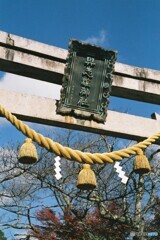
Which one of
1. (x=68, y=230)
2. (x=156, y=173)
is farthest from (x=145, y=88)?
(x=68, y=230)

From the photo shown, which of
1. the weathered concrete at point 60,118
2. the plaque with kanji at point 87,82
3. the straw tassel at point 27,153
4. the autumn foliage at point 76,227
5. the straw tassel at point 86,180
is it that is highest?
the plaque with kanji at point 87,82

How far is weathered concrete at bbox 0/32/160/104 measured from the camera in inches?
142

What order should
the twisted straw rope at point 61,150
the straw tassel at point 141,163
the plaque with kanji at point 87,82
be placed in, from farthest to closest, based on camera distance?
the plaque with kanji at point 87,82 → the straw tassel at point 141,163 → the twisted straw rope at point 61,150

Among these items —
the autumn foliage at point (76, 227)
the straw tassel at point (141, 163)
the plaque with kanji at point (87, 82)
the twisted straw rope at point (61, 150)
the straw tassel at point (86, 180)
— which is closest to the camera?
the twisted straw rope at point (61, 150)

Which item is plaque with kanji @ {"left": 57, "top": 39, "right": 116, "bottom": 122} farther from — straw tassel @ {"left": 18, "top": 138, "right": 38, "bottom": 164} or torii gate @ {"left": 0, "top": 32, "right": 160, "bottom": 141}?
straw tassel @ {"left": 18, "top": 138, "right": 38, "bottom": 164}

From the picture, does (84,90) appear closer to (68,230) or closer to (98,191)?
(98,191)

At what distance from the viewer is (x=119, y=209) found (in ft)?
37.2

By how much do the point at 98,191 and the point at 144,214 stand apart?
160 centimetres

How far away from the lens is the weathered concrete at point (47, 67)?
3604mm

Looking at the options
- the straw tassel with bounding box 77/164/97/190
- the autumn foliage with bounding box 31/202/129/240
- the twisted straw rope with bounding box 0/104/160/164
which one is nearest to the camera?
the twisted straw rope with bounding box 0/104/160/164

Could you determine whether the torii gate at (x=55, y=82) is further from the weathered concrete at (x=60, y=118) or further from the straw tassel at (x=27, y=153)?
the straw tassel at (x=27, y=153)

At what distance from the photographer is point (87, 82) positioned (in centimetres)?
374

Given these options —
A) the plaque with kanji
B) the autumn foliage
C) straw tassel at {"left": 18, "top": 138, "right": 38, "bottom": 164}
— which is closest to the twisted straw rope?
straw tassel at {"left": 18, "top": 138, "right": 38, "bottom": 164}


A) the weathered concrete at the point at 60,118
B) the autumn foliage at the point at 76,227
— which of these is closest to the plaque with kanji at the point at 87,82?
the weathered concrete at the point at 60,118
